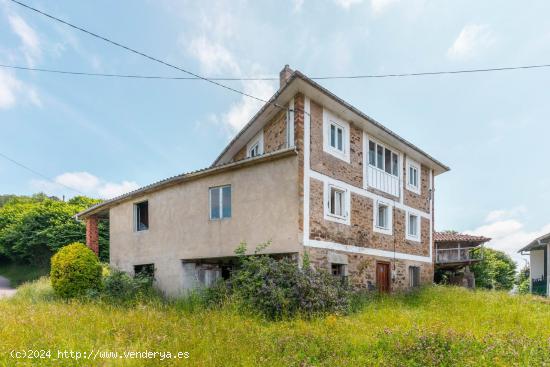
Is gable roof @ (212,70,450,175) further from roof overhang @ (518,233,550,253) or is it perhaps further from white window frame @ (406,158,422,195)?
roof overhang @ (518,233,550,253)

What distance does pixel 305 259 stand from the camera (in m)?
11.2

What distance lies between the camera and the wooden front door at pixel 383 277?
15031 millimetres

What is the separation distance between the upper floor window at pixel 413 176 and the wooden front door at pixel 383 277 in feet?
13.6

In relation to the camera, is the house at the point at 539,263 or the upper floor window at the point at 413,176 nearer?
the upper floor window at the point at 413,176

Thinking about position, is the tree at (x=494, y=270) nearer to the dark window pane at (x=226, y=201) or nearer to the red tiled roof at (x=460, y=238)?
the red tiled roof at (x=460, y=238)

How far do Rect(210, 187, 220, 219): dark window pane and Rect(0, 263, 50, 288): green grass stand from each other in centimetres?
2087

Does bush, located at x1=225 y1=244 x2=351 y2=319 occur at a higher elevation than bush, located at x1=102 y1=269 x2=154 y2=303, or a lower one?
higher

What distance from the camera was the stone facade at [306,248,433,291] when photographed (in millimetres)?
12060

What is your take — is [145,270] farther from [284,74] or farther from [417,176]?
[417,176]

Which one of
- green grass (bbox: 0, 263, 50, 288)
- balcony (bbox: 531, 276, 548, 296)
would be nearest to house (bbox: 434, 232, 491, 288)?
balcony (bbox: 531, 276, 548, 296)

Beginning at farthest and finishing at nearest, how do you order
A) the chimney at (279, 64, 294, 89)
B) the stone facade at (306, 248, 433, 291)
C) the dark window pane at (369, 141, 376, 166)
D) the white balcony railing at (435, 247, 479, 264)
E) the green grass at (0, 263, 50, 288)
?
the green grass at (0, 263, 50, 288), the white balcony railing at (435, 247, 479, 264), the dark window pane at (369, 141, 376, 166), the chimney at (279, 64, 294, 89), the stone facade at (306, 248, 433, 291)

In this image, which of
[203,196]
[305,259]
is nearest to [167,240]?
[203,196]

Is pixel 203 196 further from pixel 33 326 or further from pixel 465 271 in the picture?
pixel 465 271

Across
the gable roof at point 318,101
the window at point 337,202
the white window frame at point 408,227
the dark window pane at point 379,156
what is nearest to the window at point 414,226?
the white window frame at point 408,227
